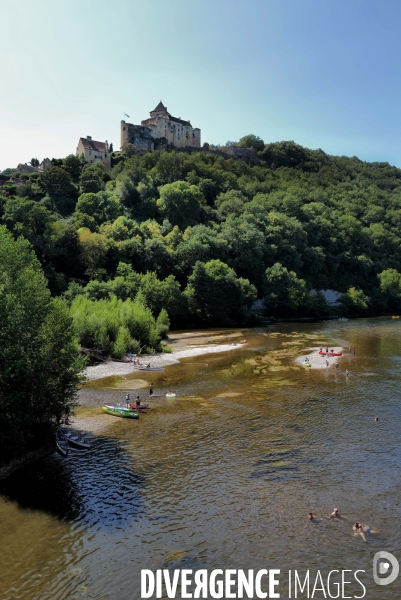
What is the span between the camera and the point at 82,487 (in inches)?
868

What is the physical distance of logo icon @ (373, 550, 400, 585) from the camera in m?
15.8

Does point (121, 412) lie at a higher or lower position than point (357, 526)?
higher

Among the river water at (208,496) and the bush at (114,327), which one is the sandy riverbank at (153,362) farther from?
the river water at (208,496)

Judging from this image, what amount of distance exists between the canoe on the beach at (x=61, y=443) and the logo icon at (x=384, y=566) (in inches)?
Answer: 663

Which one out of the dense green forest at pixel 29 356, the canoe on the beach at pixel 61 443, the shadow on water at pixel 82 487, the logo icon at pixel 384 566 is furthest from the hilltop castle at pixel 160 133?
the logo icon at pixel 384 566

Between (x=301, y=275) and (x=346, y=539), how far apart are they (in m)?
105

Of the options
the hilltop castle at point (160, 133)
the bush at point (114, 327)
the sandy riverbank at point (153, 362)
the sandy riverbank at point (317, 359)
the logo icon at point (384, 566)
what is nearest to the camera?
the logo icon at point (384, 566)

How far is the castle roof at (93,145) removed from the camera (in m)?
139

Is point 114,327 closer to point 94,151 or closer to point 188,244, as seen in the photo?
point 188,244

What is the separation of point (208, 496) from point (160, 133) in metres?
163

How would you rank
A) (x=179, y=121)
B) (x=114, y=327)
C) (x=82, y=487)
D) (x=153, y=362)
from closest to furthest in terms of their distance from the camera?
(x=82, y=487)
(x=153, y=362)
(x=114, y=327)
(x=179, y=121)

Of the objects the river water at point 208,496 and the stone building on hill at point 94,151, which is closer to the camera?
the river water at point 208,496

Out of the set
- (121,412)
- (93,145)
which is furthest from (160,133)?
(121,412)

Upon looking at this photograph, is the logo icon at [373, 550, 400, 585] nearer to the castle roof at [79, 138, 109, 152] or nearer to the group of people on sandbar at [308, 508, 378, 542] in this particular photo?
the group of people on sandbar at [308, 508, 378, 542]
